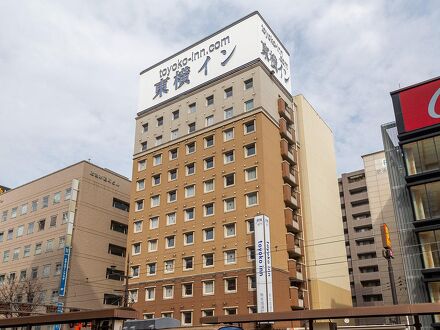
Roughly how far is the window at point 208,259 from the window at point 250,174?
9.58m

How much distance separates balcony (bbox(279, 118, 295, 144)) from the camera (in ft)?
191

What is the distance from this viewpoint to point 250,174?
172 ft

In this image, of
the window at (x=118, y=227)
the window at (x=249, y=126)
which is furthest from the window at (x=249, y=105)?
the window at (x=118, y=227)

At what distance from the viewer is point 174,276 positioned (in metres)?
53.8

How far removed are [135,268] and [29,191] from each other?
2756cm

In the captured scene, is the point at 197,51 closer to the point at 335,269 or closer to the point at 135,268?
the point at 135,268

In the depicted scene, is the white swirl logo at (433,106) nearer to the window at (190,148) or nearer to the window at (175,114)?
the window at (190,148)

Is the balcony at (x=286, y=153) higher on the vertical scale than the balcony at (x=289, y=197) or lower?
higher

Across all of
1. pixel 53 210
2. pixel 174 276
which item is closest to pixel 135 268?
pixel 174 276

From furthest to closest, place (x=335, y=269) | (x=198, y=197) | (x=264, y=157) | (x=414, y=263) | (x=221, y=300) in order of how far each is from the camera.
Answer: (x=335, y=269) < (x=198, y=197) < (x=264, y=157) < (x=221, y=300) < (x=414, y=263)

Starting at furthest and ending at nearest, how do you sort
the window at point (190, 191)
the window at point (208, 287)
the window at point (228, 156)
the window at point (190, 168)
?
the window at point (190, 168), the window at point (190, 191), the window at point (228, 156), the window at point (208, 287)

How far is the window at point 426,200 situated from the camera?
38.9 m

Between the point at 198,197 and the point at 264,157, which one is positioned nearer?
the point at 264,157

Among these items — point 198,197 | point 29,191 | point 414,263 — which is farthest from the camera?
point 29,191
